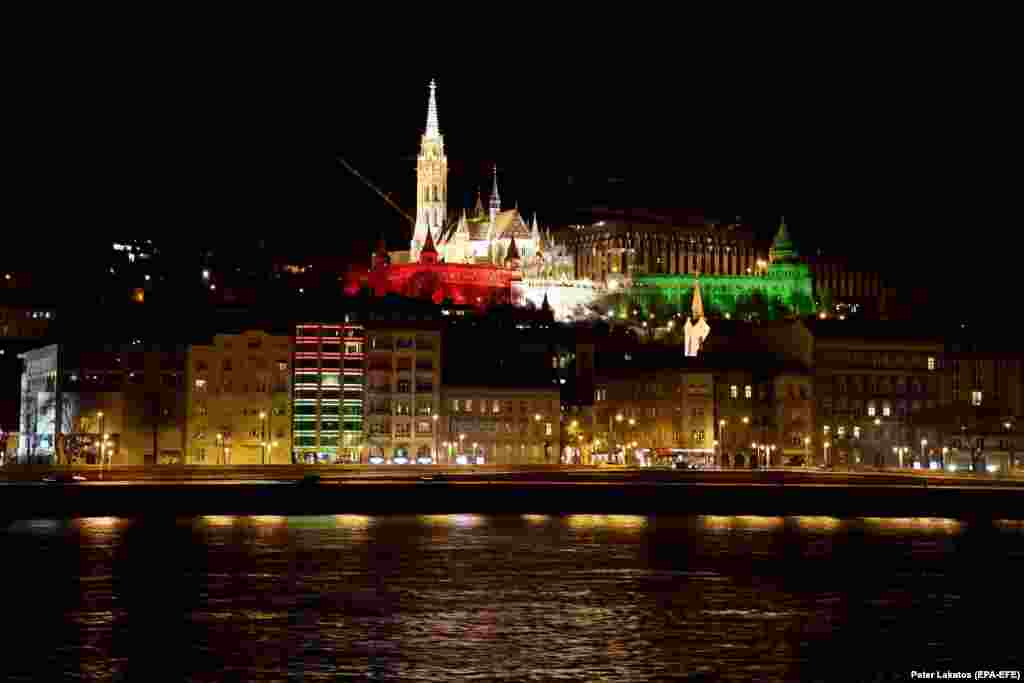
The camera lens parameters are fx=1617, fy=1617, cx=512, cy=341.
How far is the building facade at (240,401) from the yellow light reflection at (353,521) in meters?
27.9

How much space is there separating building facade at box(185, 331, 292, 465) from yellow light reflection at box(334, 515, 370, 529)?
2794 cm

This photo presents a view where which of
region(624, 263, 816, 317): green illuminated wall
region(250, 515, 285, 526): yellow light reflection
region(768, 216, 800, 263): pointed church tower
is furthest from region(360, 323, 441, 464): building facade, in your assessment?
region(768, 216, 800, 263): pointed church tower

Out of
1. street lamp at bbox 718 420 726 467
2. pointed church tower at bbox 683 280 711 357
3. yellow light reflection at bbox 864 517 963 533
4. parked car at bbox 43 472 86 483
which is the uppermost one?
pointed church tower at bbox 683 280 711 357

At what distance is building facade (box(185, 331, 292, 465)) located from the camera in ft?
339

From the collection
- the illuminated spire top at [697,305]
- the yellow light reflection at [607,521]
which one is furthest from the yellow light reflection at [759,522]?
the illuminated spire top at [697,305]

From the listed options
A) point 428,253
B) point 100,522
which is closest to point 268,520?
point 100,522

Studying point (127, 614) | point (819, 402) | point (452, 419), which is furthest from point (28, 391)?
point (127, 614)

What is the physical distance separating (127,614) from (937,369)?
90.8m

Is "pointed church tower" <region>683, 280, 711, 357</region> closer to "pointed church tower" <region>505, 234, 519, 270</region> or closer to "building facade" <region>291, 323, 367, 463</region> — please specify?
"pointed church tower" <region>505, 234, 519, 270</region>

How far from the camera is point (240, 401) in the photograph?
105312 mm

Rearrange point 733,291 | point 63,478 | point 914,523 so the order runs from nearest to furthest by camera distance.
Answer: point 914,523
point 63,478
point 733,291

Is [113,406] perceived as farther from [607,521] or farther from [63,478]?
[607,521]

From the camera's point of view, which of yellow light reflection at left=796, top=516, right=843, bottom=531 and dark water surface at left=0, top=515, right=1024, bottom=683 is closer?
dark water surface at left=0, top=515, right=1024, bottom=683

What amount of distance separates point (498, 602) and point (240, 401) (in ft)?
207
